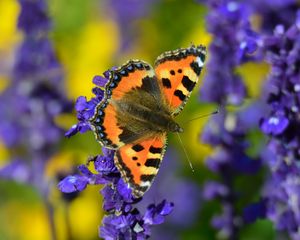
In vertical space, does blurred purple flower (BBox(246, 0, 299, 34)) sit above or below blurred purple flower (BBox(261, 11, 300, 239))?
above

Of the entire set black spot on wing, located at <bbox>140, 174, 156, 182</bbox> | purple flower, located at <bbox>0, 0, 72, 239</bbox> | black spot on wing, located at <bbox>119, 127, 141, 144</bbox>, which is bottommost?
black spot on wing, located at <bbox>140, 174, 156, 182</bbox>

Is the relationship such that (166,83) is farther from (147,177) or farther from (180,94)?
(147,177)

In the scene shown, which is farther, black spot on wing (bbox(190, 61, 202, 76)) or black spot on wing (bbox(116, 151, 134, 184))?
black spot on wing (bbox(190, 61, 202, 76))

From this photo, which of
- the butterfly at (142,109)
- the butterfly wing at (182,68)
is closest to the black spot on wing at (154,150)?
the butterfly at (142,109)

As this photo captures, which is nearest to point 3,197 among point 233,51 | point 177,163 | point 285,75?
point 177,163

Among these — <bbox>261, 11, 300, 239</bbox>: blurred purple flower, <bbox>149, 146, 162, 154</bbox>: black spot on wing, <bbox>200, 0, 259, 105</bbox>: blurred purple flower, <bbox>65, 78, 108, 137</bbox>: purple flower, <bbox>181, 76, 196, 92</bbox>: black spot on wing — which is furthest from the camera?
<bbox>200, 0, 259, 105</bbox>: blurred purple flower

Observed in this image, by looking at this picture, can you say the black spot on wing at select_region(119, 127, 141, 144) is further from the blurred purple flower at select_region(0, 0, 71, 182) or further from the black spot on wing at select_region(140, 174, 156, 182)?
the blurred purple flower at select_region(0, 0, 71, 182)

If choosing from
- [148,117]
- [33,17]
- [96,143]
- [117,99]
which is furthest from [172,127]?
[96,143]

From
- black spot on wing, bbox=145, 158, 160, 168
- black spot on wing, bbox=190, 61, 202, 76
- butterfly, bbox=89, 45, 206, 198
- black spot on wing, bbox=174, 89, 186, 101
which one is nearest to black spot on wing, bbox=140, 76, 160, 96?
butterfly, bbox=89, 45, 206, 198
